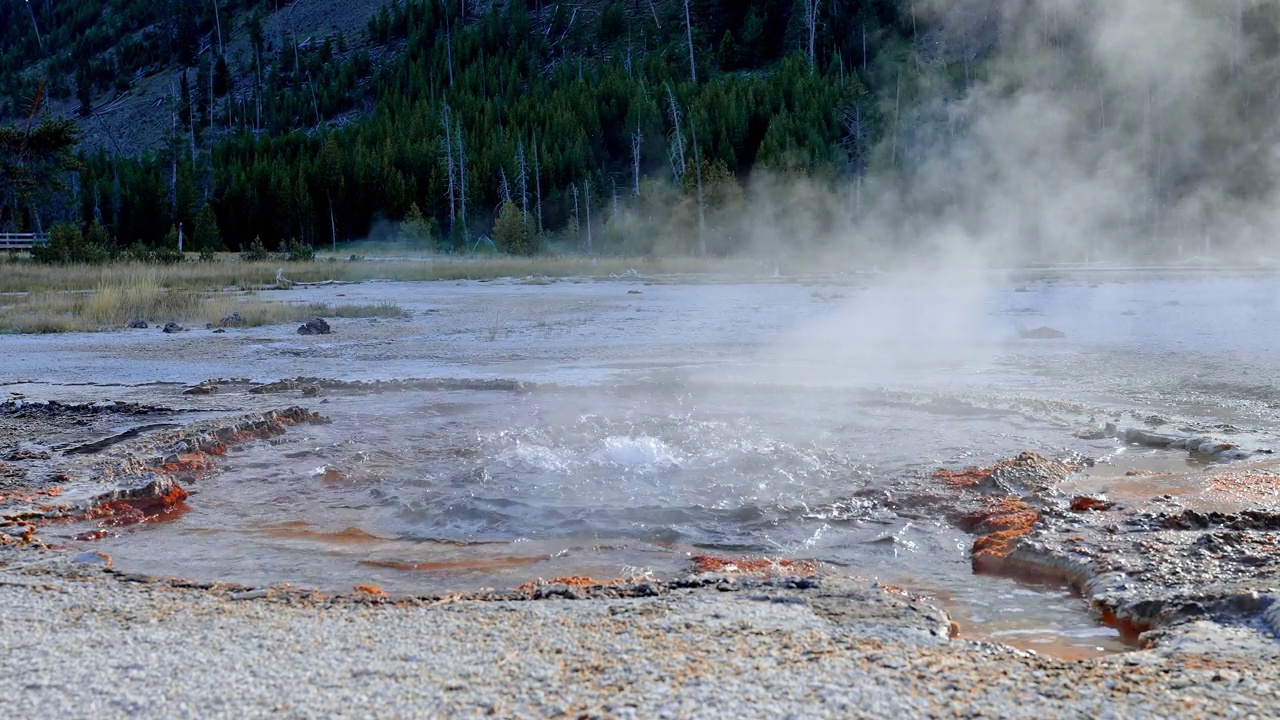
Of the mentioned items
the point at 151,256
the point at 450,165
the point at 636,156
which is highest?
the point at 450,165

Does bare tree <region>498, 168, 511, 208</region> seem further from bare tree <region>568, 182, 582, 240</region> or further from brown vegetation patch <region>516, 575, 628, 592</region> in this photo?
brown vegetation patch <region>516, 575, 628, 592</region>

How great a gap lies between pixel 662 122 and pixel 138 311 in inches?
1545

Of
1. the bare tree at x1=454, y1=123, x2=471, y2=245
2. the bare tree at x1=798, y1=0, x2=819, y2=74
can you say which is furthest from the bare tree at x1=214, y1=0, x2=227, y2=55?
the bare tree at x1=798, y1=0, x2=819, y2=74

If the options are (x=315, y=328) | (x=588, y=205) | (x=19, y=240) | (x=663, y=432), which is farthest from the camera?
(x=588, y=205)

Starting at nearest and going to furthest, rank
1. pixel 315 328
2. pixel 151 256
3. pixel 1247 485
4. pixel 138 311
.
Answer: pixel 1247 485 < pixel 315 328 < pixel 138 311 < pixel 151 256

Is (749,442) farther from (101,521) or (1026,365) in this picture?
(1026,365)

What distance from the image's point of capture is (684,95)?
54406 millimetres

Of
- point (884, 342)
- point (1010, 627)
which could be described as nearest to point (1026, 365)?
point (884, 342)

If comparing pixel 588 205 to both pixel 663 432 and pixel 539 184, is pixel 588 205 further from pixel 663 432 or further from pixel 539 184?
pixel 663 432

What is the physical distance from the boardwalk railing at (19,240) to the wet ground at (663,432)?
25344 millimetres

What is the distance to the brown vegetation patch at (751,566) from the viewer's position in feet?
15.1

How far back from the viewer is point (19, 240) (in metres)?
37.8

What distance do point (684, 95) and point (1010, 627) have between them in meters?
52.4

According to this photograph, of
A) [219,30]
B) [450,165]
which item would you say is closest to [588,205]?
[450,165]
